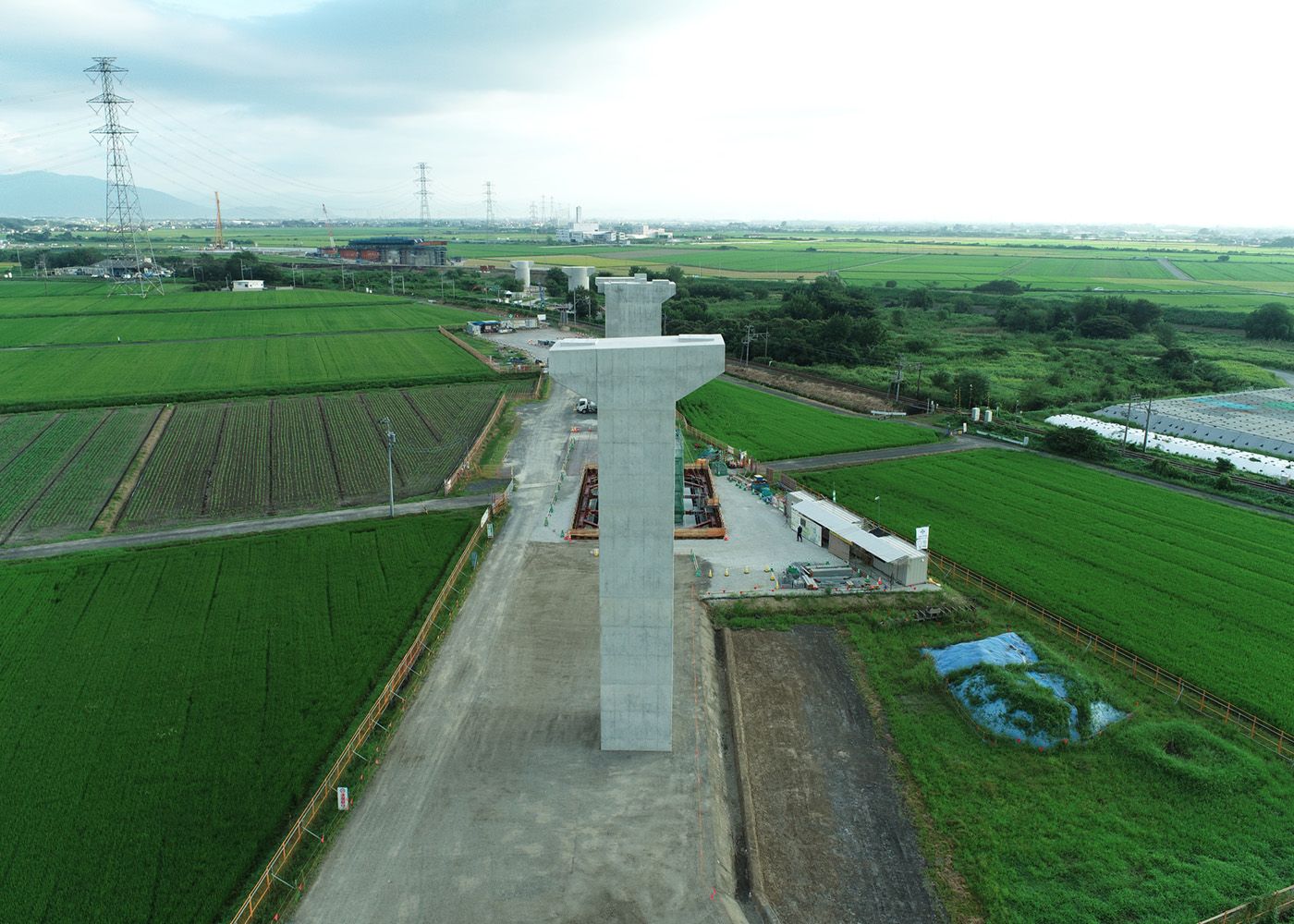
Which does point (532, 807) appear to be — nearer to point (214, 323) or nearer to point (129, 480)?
point (129, 480)

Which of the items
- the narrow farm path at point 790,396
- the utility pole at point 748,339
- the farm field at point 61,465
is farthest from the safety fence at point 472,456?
the utility pole at point 748,339

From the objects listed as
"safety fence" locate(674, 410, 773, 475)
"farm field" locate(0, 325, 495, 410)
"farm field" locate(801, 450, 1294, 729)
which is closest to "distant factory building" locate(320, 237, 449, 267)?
"farm field" locate(0, 325, 495, 410)

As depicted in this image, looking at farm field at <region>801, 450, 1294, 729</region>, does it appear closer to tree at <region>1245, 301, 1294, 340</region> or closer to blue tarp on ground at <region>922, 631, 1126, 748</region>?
blue tarp on ground at <region>922, 631, 1126, 748</region>

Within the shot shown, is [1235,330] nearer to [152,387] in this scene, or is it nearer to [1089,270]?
[1089,270]

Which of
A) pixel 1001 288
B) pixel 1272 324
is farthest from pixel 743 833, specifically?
pixel 1001 288

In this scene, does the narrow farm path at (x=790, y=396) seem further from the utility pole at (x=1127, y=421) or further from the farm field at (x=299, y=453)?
the farm field at (x=299, y=453)
